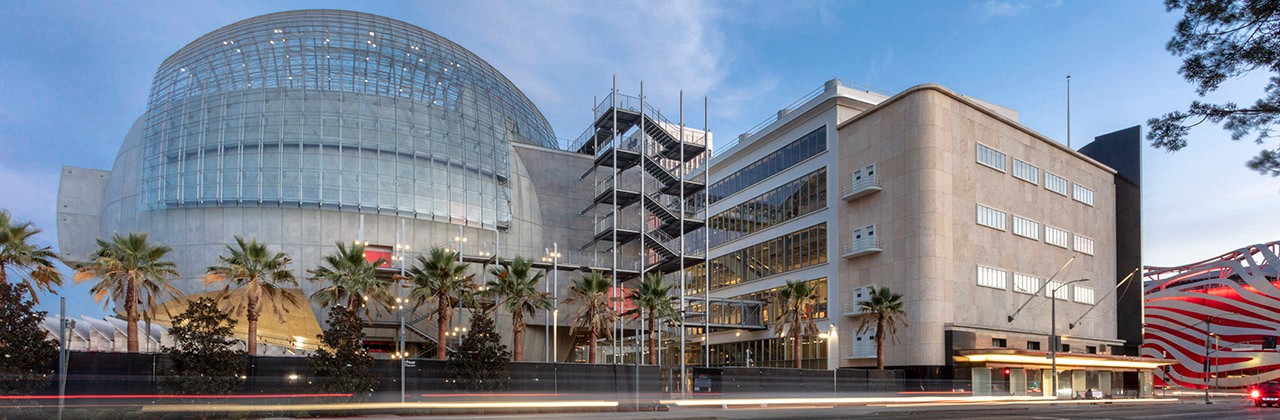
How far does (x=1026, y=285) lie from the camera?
214 ft

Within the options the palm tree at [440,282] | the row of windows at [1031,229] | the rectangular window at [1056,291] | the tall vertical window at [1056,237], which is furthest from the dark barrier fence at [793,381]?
the tall vertical window at [1056,237]

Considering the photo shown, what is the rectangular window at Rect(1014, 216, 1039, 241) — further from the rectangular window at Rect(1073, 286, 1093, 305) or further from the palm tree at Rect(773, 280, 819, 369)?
the palm tree at Rect(773, 280, 819, 369)

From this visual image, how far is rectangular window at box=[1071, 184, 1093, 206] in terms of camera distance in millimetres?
71562

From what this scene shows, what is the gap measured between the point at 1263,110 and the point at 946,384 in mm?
46834

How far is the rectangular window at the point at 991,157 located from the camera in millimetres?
62750

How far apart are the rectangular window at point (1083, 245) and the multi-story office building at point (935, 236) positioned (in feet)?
0.52

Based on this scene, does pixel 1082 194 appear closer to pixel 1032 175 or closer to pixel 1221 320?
pixel 1032 175

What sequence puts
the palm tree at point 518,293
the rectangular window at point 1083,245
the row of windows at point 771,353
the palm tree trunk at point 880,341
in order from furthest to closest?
the rectangular window at point 1083,245 < the row of windows at point 771,353 < the palm tree trunk at point 880,341 < the palm tree at point 518,293

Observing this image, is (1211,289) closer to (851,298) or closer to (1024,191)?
(1024,191)

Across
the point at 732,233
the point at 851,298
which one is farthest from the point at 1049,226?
the point at 732,233

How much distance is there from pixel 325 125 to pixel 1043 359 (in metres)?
55.4

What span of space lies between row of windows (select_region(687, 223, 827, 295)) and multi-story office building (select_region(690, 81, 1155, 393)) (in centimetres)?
16

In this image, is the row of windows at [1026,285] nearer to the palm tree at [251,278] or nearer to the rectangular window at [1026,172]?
the rectangular window at [1026,172]

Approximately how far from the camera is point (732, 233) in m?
81.4
